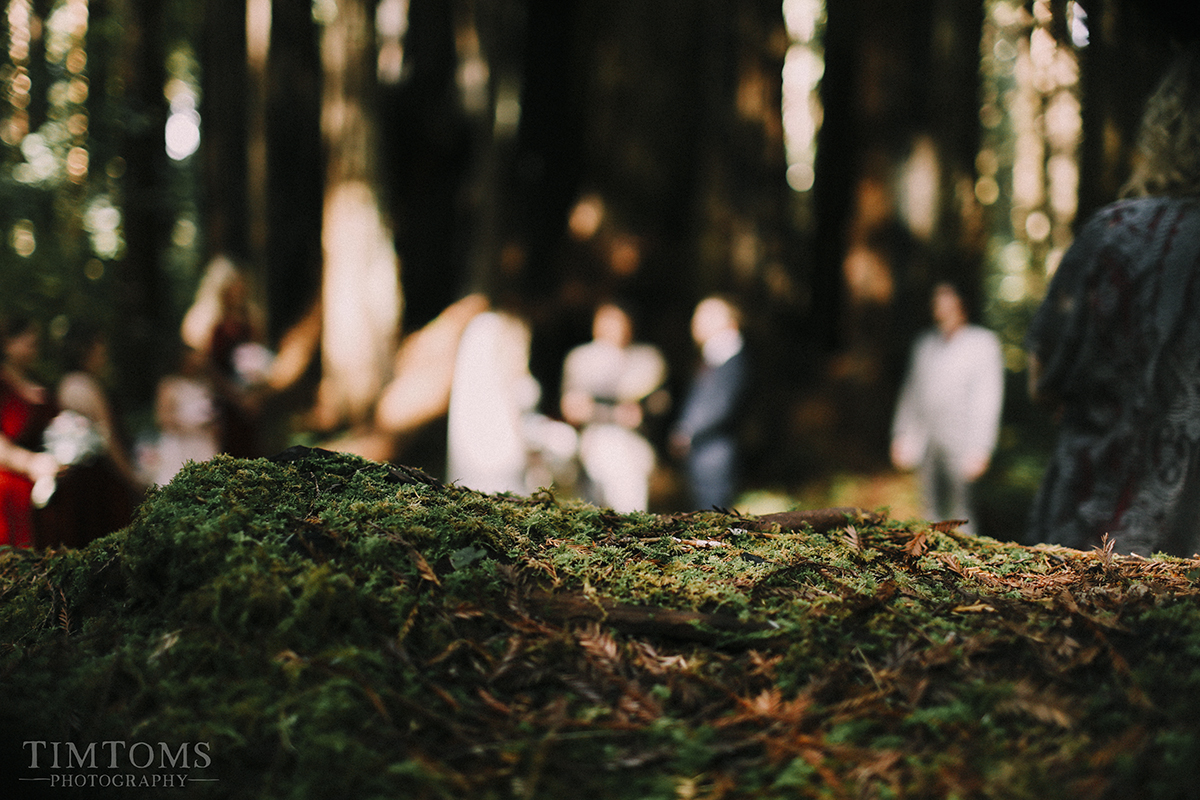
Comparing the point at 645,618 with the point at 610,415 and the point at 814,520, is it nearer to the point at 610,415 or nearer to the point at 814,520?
the point at 814,520

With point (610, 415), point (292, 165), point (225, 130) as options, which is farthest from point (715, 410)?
point (225, 130)

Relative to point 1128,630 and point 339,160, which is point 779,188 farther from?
point 1128,630

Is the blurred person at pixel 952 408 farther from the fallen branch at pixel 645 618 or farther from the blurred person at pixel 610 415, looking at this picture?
the fallen branch at pixel 645 618

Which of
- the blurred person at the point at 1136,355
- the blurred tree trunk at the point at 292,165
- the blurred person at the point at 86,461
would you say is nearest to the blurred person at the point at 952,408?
the blurred person at the point at 1136,355

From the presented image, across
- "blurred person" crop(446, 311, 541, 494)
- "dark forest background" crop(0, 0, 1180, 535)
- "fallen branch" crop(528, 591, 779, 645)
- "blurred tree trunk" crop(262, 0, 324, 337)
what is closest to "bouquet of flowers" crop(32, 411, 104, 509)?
"blurred person" crop(446, 311, 541, 494)

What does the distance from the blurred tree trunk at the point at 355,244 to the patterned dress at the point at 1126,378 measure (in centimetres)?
916

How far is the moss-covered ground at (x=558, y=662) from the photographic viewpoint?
4.91 ft

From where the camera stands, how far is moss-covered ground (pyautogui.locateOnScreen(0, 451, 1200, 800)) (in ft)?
4.91

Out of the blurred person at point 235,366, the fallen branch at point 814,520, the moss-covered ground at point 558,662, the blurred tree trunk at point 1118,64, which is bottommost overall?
the moss-covered ground at point 558,662

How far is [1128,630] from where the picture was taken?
1770 mm

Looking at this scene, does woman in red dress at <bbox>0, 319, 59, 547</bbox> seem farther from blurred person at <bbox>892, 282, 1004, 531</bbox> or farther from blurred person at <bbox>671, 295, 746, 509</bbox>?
blurred person at <bbox>892, 282, 1004, 531</bbox>

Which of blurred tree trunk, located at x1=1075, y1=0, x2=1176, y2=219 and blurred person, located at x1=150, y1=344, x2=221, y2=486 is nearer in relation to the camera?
blurred tree trunk, located at x1=1075, y1=0, x2=1176, y2=219

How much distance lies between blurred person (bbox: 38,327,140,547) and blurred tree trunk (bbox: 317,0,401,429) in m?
5.66

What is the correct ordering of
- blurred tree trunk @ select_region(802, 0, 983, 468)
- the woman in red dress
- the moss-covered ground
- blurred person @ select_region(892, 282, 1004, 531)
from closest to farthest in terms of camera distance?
the moss-covered ground, the woman in red dress, blurred person @ select_region(892, 282, 1004, 531), blurred tree trunk @ select_region(802, 0, 983, 468)
